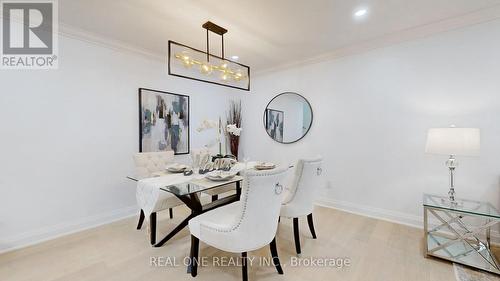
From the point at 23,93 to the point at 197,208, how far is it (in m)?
2.27

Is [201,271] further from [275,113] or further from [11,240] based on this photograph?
[275,113]

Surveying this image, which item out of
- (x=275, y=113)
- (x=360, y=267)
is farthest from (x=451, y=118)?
(x=275, y=113)

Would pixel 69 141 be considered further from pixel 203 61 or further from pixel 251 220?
pixel 251 220

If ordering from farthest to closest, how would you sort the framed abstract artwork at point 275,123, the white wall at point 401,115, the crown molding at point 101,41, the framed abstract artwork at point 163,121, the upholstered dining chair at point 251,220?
1. the framed abstract artwork at point 275,123
2. the framed abstract artwork at point 163,121
3. the crown molding at point 101,41
4. the white wall at point 401,115
5. the upholstered dining chair at point 251,220

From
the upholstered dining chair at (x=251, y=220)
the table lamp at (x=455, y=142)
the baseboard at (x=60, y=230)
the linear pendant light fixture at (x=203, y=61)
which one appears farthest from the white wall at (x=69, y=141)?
the table lamp at (x=455, y=142)

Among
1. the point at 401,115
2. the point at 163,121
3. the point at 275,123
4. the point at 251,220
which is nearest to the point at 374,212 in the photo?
the point at 401,115

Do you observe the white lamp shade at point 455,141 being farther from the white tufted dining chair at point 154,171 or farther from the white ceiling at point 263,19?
the white tufted dining chair at point 154,171

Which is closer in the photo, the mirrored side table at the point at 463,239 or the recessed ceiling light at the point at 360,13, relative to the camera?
the mirrored side table at the point at 463,239

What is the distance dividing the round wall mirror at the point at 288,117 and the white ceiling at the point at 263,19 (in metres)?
1.03

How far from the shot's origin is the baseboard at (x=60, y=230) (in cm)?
220

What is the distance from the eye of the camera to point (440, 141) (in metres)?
2.05

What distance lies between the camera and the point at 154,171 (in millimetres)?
2785

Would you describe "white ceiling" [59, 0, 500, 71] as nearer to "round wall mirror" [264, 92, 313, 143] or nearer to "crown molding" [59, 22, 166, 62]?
"crown molding" [59, 22, 166, 62]

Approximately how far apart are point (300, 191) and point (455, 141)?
152 centimetres
